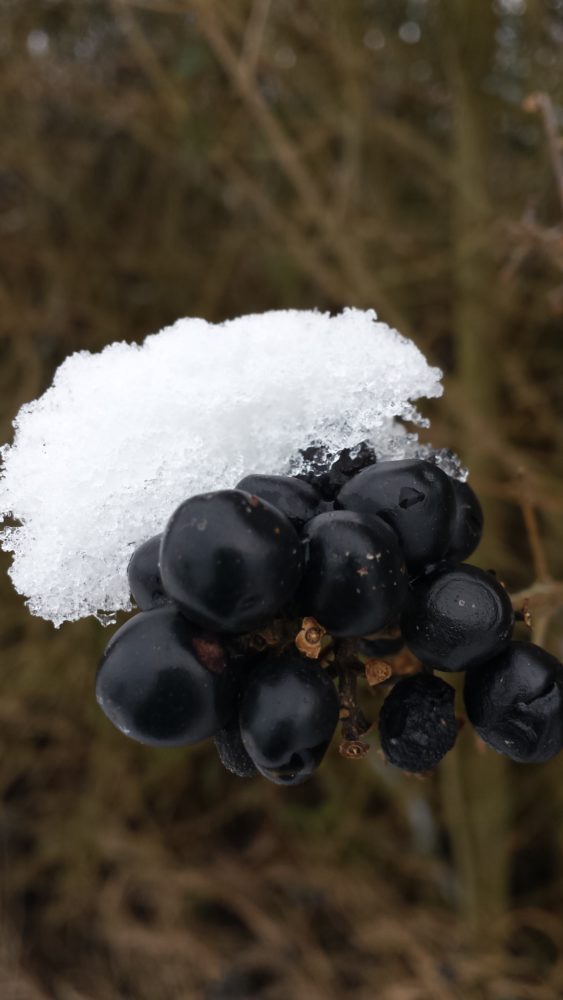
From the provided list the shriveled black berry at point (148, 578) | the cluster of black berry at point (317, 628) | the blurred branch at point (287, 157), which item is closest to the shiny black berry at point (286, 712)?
the cluster of black berry at point (317, 628)

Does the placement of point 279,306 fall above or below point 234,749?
above

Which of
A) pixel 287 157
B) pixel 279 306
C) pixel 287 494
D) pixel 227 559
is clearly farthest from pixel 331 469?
pixel 279 306

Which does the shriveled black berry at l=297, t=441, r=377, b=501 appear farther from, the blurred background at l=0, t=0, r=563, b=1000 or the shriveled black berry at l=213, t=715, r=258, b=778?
the blurred background at l=0, t=0, r=563, b=1000

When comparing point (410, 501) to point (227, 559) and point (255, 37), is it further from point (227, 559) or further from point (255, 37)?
point (255, 37)

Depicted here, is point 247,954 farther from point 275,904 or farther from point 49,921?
point 49,921

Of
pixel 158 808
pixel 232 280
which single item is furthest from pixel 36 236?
pixel 158 808

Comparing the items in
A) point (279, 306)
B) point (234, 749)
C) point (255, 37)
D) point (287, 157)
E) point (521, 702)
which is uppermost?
point (279, 306)

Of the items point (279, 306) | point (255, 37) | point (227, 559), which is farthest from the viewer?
point (279, 306)

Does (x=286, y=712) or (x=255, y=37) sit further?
(x=255, y=37)
